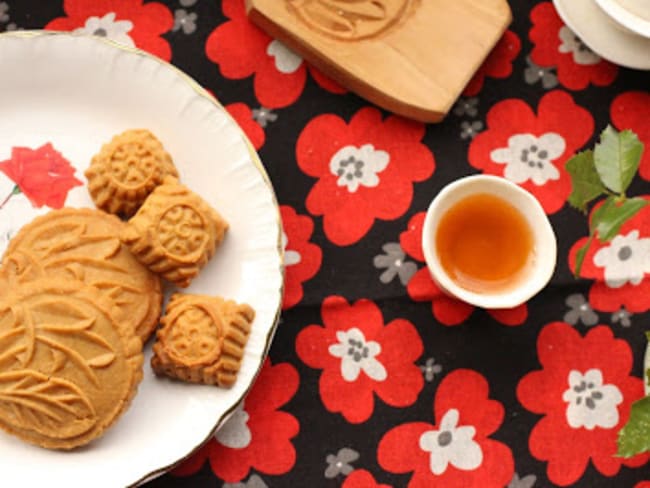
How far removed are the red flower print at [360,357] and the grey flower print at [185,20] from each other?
461 mm

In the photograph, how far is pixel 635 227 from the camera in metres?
1.32

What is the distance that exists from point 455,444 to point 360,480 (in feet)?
0.48

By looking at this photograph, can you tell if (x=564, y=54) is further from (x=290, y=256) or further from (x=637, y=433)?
(x=637, y=433)

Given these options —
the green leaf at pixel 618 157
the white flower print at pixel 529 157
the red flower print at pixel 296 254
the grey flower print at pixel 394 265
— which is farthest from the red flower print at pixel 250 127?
the green leaf at pixel 618 157

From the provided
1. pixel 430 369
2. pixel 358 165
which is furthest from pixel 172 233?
pixel 430 369

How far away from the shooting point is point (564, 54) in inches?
53.8

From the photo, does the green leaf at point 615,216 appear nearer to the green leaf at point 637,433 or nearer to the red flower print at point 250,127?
the green leaf at point 637,433

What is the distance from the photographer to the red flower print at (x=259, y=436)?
124 centimetres

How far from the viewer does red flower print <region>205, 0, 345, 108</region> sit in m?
1.32

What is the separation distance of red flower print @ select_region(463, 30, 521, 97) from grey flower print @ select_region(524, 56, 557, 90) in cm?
3

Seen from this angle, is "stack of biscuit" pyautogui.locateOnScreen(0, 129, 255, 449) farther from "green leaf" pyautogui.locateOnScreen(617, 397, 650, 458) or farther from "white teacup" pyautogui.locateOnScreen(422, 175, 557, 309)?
"green leaf" pyautogui.locateOnScreen(617, 397, 650, 458)

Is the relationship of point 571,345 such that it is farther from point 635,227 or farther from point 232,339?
point 232,339

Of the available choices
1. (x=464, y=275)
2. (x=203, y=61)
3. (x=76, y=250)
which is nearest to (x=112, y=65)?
(x=203, y=61)

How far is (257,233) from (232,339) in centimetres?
16
